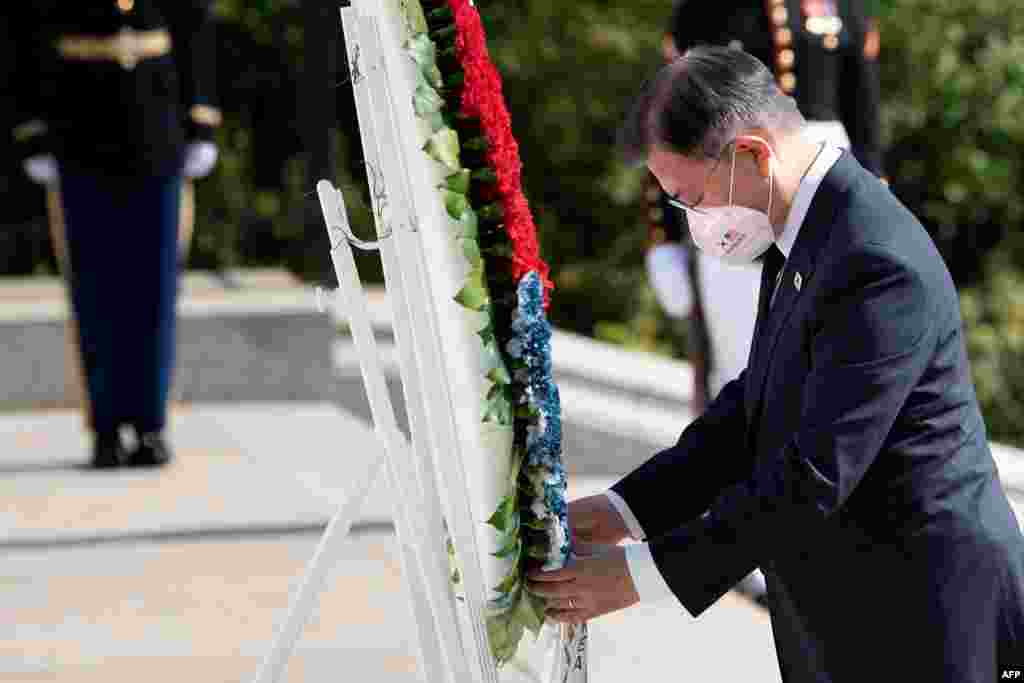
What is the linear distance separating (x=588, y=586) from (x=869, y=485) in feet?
1.34

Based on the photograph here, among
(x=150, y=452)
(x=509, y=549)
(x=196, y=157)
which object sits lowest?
(x=150, y=452)

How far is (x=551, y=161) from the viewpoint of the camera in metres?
15.7

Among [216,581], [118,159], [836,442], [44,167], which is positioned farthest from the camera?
[44,167]

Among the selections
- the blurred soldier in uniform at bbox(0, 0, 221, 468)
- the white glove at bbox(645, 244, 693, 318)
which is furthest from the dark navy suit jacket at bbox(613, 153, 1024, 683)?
the blurred soldier in uniform at bbox(0, 0, 221, 468)

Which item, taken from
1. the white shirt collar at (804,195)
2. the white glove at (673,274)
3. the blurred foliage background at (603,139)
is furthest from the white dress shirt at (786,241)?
the blurred foliage background at (603,139)

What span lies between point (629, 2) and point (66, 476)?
28.9 ft

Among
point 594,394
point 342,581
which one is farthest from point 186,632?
point 594,394

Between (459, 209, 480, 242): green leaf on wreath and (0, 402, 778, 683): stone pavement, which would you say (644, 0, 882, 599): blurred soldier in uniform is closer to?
(0, 402, 778, 683): stone pavement

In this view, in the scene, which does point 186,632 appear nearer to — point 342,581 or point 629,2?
point 342,581

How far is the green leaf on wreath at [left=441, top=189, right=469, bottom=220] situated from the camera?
107 inches

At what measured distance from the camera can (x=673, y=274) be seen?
591 centimetres


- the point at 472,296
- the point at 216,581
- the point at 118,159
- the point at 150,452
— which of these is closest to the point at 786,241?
the point at 472,296

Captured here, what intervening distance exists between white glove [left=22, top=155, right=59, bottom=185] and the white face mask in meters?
4.52

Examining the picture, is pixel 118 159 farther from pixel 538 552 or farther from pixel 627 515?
pixel 538 552
